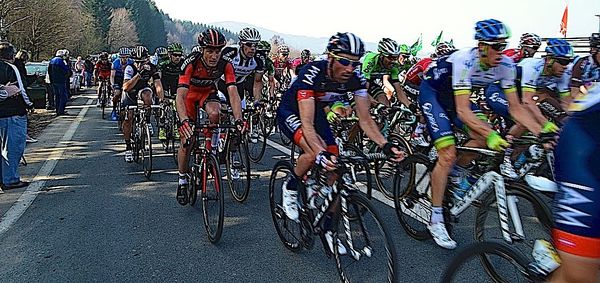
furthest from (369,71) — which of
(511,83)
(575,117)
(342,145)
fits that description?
(575,117)

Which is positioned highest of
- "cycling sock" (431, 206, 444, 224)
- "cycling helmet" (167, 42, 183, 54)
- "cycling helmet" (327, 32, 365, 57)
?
"cycling helmet" (327, 32, 365, 57)

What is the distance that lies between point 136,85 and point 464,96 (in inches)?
255

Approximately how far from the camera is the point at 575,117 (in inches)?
78.8

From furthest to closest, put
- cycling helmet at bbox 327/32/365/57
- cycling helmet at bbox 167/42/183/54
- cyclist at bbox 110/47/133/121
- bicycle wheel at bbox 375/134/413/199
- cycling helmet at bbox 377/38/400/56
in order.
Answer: cyclist at bbox 110/47/133/121 → cycling helmet at bbox 167/42/183/54 → cycling helmet at bbox 377/38/400/56 → bicycle wheel at bbox 375/134/413/199 → cycling helmet at bbox 327/32/365/57

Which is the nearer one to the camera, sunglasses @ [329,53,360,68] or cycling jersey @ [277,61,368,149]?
sunglasses @ [329,53,360,68]

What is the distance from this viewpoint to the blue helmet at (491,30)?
4379 mm

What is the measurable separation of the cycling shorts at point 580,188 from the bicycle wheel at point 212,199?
3381 millimetres

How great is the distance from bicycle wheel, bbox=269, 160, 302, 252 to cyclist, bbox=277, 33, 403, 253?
0.71 ft

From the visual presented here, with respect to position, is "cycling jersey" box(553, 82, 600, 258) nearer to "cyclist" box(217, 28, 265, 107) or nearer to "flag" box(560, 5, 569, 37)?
"cyclist" box(217, 28, 265, 107)

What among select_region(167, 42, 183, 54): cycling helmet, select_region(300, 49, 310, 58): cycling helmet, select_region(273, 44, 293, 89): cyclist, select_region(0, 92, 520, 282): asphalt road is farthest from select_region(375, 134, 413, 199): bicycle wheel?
select_region(273, 44, 293, 89): cyclist

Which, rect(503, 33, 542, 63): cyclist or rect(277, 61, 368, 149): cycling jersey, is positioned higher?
rect(503, 33, 542, 63): cyclist

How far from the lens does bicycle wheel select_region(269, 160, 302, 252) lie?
15.5ft

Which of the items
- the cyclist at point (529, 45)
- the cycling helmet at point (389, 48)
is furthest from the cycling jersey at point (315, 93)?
the cyclist at point (529, 45)

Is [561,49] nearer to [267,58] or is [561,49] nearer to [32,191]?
[267,58]
